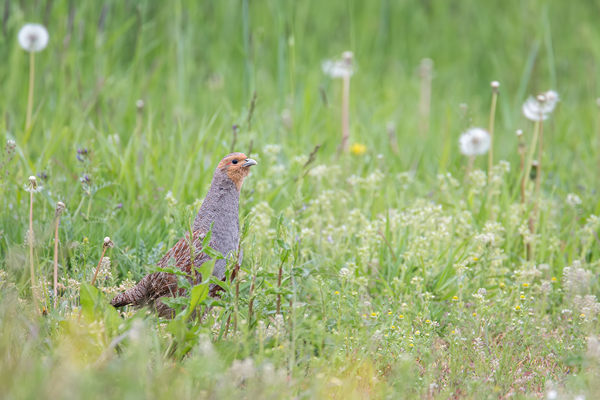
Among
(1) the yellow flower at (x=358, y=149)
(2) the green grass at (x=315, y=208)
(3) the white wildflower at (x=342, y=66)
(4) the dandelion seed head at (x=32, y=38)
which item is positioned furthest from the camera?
(1) the yellow flower at (x=358, y=149)

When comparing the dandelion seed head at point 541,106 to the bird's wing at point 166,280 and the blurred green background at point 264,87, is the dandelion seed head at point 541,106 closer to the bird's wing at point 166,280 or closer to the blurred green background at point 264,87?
the blurred green background at point 264,87

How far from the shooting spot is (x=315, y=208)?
442cm

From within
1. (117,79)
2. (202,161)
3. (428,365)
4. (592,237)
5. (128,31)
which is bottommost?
(428,365)

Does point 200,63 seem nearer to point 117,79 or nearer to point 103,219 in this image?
point 117,79

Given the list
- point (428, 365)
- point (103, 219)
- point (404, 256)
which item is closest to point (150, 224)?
point (103, 219)

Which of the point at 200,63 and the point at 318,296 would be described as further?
the point at 200,63

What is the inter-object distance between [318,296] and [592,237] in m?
2.02

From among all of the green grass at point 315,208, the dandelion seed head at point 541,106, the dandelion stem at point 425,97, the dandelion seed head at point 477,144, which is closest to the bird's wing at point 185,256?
the green grass at point 315,208

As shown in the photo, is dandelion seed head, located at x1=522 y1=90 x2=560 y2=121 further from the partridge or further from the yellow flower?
the partridge

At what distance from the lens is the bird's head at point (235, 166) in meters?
3.39

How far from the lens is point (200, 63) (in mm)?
7633

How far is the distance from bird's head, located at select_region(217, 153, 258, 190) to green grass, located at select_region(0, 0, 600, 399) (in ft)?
0.99

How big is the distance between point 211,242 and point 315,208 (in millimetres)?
1302

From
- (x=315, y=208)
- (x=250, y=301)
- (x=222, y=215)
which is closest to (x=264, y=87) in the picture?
(x=315, y=208)
